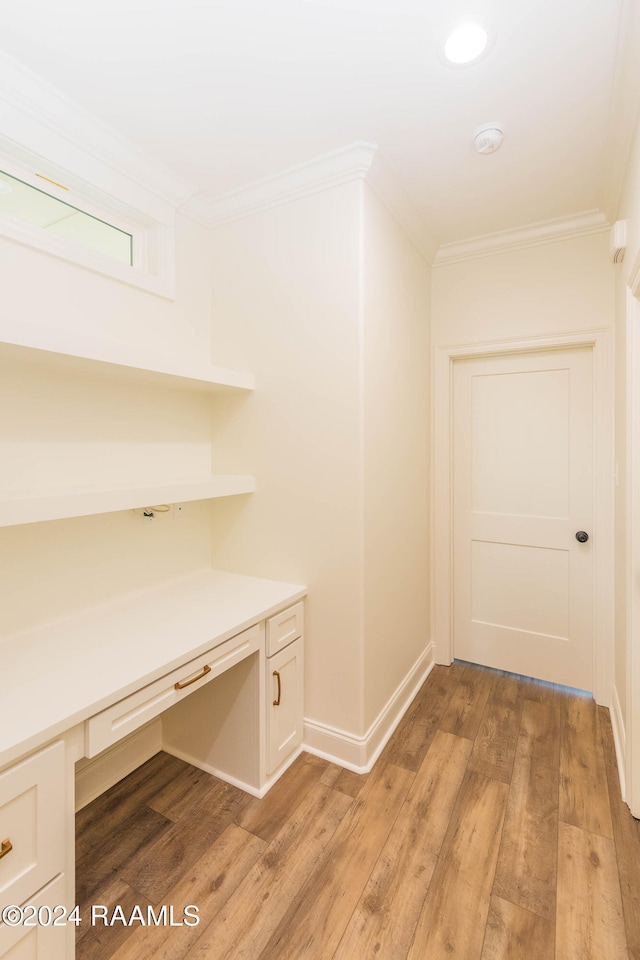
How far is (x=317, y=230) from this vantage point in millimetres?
1952

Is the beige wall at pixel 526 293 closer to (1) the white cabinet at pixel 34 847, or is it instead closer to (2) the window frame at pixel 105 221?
(2) the window frame at pixel 105 221

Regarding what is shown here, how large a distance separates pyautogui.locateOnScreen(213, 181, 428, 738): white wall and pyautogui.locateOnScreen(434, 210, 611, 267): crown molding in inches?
21.1

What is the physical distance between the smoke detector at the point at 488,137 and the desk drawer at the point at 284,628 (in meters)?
2.12

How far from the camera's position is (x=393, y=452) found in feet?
7.27

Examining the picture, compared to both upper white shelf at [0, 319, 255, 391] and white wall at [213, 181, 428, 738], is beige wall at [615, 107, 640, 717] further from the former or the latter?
upper white shelf at [0, 319, 255, 391]

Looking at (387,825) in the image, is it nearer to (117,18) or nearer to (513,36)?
(513,36)

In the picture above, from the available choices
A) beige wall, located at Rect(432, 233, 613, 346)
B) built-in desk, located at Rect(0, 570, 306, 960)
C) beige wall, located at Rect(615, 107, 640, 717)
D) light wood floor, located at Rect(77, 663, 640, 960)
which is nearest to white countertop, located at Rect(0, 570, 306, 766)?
built-in desk, located at Rect(0, 570, 306, 960)

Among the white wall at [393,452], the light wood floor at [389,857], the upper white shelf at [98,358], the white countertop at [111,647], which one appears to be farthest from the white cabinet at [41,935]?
the upper white shelf at [98,358]

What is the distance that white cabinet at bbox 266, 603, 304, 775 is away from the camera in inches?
71.2

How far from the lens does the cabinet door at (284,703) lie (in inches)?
71.3

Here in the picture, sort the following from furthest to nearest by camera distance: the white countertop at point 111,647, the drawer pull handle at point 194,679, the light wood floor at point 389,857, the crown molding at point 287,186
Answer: the crown molding at point 287,186 → the drawer pull handle at point 194,679 → the light wood floor at point 389,857 → the white countertop at point 111,647

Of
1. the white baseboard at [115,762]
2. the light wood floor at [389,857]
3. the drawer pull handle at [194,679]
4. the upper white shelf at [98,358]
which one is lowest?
the light wood floor at [389,857]

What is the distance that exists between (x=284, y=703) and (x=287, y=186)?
2.35 metres

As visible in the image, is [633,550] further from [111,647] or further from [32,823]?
[32,823]
